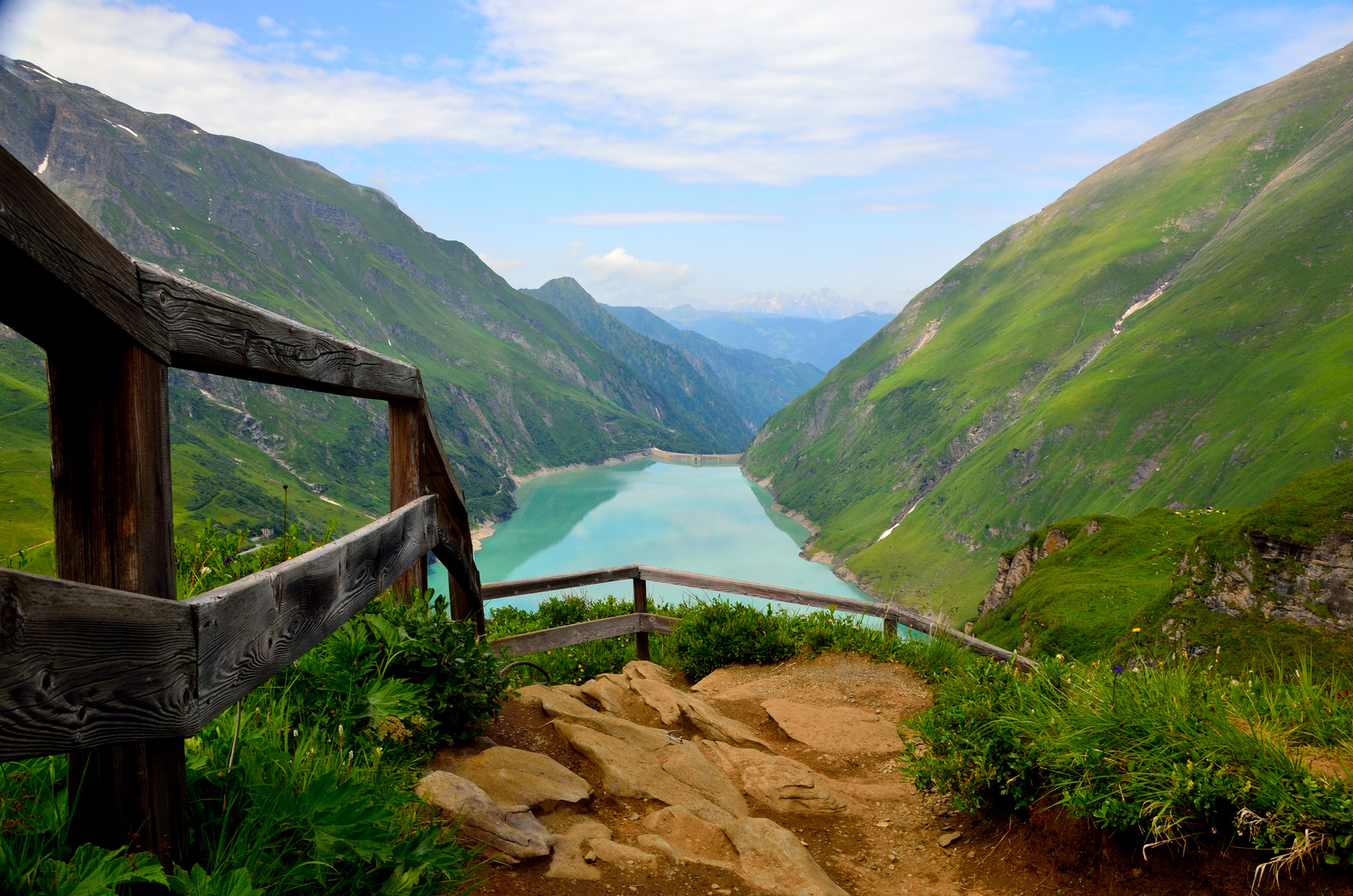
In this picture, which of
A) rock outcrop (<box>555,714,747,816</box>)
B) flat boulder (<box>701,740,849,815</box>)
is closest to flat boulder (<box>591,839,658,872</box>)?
rock outcrop (<box>555,714,747,816</box>)

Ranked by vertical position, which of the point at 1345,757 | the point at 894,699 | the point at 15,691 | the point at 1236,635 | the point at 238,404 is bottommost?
the point at 1236,635

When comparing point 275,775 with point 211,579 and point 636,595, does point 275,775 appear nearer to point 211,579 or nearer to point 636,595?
point 211,579

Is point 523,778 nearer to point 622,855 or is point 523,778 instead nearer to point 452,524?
point 622,855

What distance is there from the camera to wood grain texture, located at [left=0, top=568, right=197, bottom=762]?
1.49 m

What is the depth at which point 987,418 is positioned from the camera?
186125 mm

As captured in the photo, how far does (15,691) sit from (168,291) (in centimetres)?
113

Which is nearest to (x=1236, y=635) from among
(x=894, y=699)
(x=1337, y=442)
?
(x=894, y=699)

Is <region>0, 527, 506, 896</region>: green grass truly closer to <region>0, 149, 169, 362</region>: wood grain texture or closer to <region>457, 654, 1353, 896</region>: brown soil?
<region>457, 654, 1353, 896</region>: brown soil

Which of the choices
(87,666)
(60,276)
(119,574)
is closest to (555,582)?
(119,574)

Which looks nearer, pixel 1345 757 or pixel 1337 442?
pixel 1345 757

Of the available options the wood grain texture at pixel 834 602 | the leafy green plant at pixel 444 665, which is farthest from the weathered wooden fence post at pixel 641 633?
the leafy green plant at pixel 444 665

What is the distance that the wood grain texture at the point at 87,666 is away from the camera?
1.49 metres

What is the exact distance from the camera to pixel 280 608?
264 centimetres

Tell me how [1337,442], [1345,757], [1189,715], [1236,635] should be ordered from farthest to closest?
[1337,442], [1236,635], [1189,715], [1345,757]
